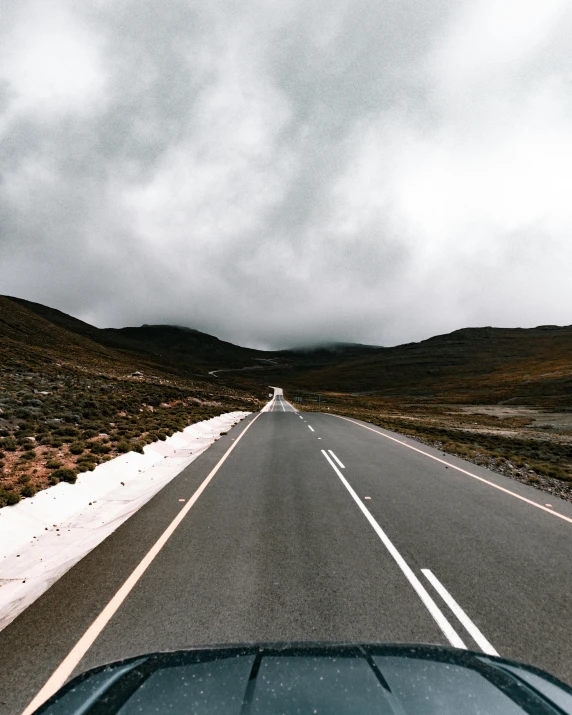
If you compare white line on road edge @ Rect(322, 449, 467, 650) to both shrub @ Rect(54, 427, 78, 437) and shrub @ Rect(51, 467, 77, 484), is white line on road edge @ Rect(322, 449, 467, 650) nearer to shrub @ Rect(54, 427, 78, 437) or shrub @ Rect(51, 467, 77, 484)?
shrub @ Rect(51, 467, 77, 484)

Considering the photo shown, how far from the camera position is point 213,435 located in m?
20.3

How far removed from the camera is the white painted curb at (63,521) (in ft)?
16.1

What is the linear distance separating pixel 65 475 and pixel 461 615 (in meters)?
8.74

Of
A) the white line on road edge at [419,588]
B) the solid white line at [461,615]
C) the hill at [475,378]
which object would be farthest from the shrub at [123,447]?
the hill at [475,378]

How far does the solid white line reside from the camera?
11.9 ft

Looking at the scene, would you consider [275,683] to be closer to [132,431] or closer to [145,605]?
[145,605]

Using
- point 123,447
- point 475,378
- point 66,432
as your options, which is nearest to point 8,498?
point 123,447

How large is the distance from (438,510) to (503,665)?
5.90m

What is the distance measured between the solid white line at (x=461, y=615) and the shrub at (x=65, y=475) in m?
7.94

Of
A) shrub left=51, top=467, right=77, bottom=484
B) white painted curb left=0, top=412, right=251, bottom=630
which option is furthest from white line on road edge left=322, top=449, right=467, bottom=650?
shrub left=51, top=467, right=77, bottom=484

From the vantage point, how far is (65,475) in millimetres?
8898

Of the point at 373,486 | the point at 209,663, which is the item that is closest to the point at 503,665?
the point at 209,663

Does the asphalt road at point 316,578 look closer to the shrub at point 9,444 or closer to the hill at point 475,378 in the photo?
the shrub at point 9,444

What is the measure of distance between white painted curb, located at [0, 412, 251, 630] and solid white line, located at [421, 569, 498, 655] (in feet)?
16.3
